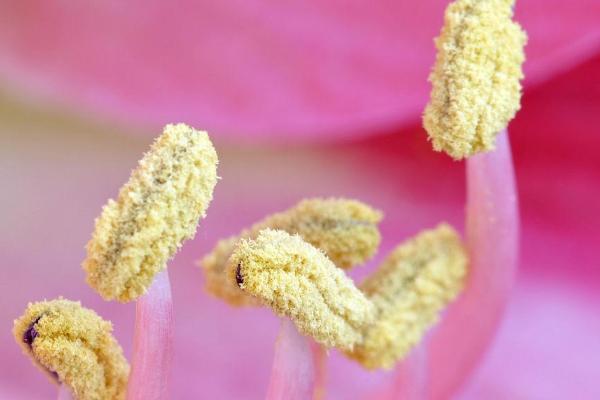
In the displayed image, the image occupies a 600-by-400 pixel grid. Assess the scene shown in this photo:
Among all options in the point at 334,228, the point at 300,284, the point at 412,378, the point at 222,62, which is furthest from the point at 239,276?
the point at 222,62

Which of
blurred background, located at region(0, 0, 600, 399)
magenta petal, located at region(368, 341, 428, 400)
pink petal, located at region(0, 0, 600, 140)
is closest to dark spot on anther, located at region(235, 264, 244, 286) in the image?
Answer: magenta petal, located at region(368, 341, 428, 400)

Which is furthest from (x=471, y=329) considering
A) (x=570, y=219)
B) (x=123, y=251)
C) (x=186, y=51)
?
(x=186, y=51)

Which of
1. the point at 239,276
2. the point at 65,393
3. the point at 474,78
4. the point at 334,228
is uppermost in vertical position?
the point at 474,78

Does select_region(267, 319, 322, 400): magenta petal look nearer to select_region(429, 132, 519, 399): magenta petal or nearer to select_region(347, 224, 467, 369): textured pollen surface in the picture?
select_region(347, 224, 467, 369): textured pollen surface

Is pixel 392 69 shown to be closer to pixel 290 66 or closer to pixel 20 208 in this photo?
pixel 290 66

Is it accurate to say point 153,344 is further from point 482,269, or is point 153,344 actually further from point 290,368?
point 482,269
